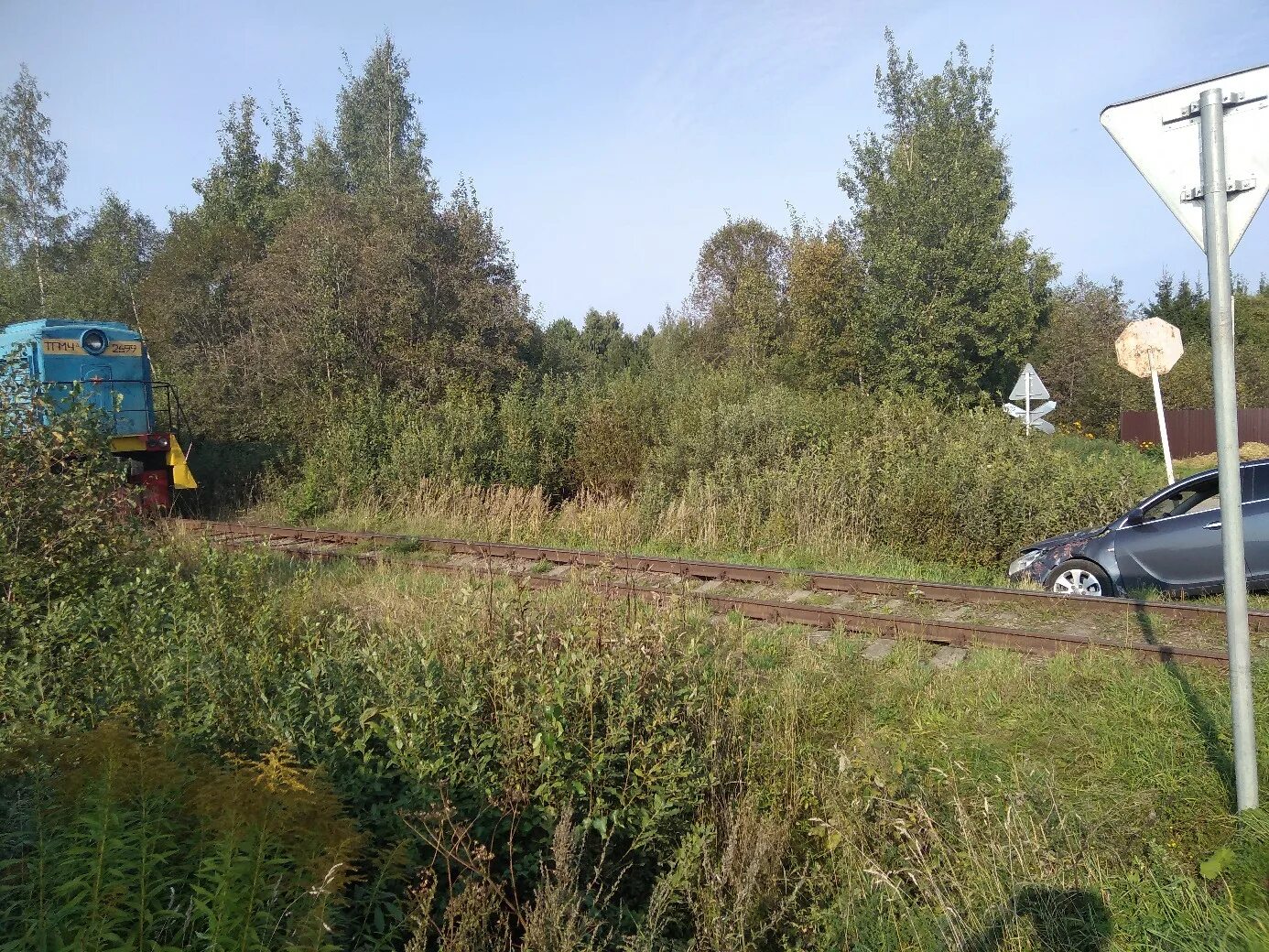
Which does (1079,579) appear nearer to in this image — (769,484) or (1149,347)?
(769,484)

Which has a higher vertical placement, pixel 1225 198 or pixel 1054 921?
pixel 1225 198

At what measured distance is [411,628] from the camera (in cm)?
628

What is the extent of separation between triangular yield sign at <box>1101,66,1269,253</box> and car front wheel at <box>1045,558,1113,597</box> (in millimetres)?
6203

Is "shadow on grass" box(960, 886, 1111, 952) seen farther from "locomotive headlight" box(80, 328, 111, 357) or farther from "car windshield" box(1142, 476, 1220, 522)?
"locomotive headlight" box(80, 328, 111, 357)

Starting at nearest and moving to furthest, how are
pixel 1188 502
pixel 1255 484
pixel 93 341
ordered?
pixel 1255 484, pixel 1188 502, pixel 93 341

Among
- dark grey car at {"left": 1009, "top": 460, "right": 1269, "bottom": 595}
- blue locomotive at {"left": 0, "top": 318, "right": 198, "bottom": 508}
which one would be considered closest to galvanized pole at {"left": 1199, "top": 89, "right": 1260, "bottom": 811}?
dark grey car at {"left": 1009, "top": 460, "right": 1269, "bottom": 595}

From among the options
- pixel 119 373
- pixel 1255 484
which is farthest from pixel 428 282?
pixel 1255 484

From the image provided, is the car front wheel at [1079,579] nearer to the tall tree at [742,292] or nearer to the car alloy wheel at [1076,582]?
the car alloy wheel at [1076,582]

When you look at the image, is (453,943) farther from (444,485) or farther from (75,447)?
(444,485)

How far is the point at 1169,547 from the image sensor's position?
8.77m

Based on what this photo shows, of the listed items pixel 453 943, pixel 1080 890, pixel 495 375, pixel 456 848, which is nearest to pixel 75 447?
pixel 456 848

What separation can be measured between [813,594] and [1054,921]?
19.9ft

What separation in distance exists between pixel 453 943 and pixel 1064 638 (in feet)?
19.1

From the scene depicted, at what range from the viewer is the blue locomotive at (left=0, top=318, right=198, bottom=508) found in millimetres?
14562
